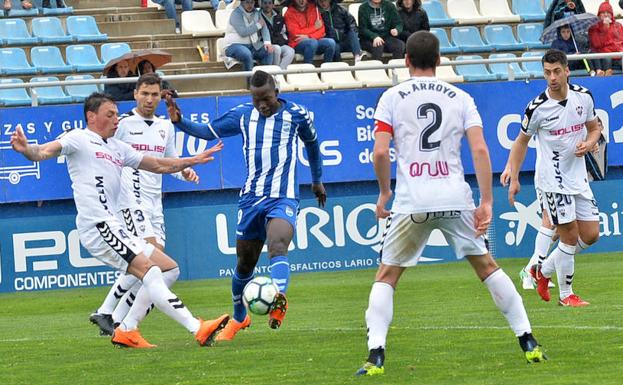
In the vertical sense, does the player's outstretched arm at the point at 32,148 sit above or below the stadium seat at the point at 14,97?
above

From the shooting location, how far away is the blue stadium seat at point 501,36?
2548 centimetres

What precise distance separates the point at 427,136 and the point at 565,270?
528 cm

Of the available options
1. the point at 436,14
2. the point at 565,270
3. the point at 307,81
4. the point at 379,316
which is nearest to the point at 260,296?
the point at 379,316

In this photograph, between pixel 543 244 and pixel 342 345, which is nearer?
pixel 342 345

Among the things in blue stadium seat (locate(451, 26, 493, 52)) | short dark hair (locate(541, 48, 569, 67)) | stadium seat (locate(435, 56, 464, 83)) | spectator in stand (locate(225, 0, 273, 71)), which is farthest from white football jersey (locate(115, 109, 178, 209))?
blue stadium seat (locate(451, 26, 493, 52))

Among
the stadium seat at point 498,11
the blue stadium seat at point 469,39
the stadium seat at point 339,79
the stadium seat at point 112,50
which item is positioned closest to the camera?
the stadium seat at point 339,79

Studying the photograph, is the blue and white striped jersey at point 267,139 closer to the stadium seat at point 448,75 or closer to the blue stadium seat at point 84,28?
the stadium seat at point 448,75

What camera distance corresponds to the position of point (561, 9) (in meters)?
23.5

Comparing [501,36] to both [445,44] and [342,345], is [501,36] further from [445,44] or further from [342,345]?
[342,345]

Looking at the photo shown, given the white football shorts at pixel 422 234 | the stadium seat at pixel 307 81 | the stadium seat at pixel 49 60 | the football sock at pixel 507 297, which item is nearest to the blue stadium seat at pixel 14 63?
the stadium seat at pixel 49 60

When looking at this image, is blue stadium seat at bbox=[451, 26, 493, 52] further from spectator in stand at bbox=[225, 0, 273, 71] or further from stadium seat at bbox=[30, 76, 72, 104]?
stadium seat at bbox=[30, 76, 72, 104]

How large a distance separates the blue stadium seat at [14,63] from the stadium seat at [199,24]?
3.14 metres

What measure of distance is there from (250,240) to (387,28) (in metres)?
12.2

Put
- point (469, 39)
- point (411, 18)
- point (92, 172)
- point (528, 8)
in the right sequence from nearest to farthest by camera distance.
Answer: point (92, 172) → point (411, 18) → point (469, 39) → point (528, 8)
